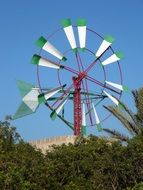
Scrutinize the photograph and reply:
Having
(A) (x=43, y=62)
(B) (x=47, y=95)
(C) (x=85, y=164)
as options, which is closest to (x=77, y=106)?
(B) (x=47, y=95)

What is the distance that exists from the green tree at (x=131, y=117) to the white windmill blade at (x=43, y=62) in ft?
14.0

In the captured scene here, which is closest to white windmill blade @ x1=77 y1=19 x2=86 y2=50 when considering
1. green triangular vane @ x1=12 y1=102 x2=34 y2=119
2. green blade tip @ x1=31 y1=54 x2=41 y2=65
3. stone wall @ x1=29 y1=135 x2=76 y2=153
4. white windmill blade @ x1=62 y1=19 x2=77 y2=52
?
white windmill blade @ x1=62 y1=19 x2=77 y2=52

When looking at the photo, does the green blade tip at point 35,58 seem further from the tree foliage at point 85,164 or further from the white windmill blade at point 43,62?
the tree foliage at point 85,164

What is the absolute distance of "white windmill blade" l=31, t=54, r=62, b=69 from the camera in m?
28.6

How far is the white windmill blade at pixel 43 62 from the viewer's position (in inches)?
1127

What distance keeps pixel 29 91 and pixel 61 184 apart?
1004 centimetres

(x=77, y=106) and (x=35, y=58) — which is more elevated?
(x=35, y=58)

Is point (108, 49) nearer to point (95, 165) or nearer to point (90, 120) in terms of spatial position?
point (90, 120)

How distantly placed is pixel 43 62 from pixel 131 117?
20.1 ft

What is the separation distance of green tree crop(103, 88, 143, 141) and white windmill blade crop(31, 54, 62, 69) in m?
4.28

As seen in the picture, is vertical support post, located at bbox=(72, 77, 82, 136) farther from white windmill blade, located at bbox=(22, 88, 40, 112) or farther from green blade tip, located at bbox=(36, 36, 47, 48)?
green blade tip, located at bbox=(36, 36, 47, 48)

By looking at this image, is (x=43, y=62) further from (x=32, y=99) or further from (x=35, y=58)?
(x=32, y=99)

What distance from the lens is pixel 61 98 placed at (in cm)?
2895

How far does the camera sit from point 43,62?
1134 inches
